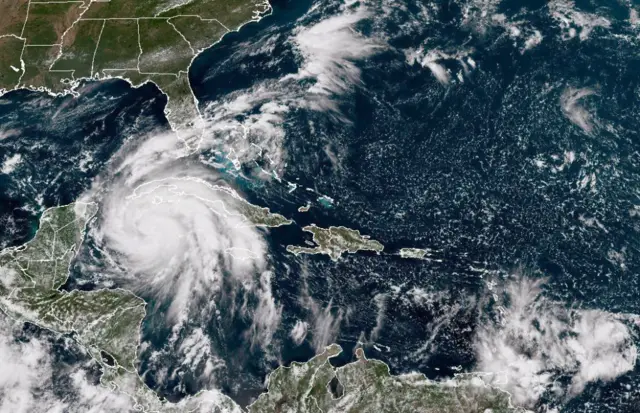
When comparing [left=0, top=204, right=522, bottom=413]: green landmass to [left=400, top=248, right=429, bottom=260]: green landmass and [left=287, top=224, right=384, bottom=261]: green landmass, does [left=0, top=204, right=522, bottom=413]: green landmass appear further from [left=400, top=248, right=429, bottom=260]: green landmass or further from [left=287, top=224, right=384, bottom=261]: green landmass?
[left=400, top=248, right=429, bottom=260]: green landmass

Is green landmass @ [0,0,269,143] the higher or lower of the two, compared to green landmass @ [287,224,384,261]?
higher

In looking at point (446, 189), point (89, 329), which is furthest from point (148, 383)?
point (446, 189)

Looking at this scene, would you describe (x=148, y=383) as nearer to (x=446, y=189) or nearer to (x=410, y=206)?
(x=410, y=206)

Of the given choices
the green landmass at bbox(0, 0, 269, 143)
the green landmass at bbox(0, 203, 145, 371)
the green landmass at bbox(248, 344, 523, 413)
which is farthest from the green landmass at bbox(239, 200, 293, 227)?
the green landmass at bbox(248, 344, 523, 413)

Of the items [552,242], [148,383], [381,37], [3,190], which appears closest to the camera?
[148,383]

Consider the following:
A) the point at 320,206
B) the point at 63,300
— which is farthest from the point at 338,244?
the point at 63,300

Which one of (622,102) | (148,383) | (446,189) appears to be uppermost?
(622,102)

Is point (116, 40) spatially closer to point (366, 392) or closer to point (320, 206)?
point (320, 206)
